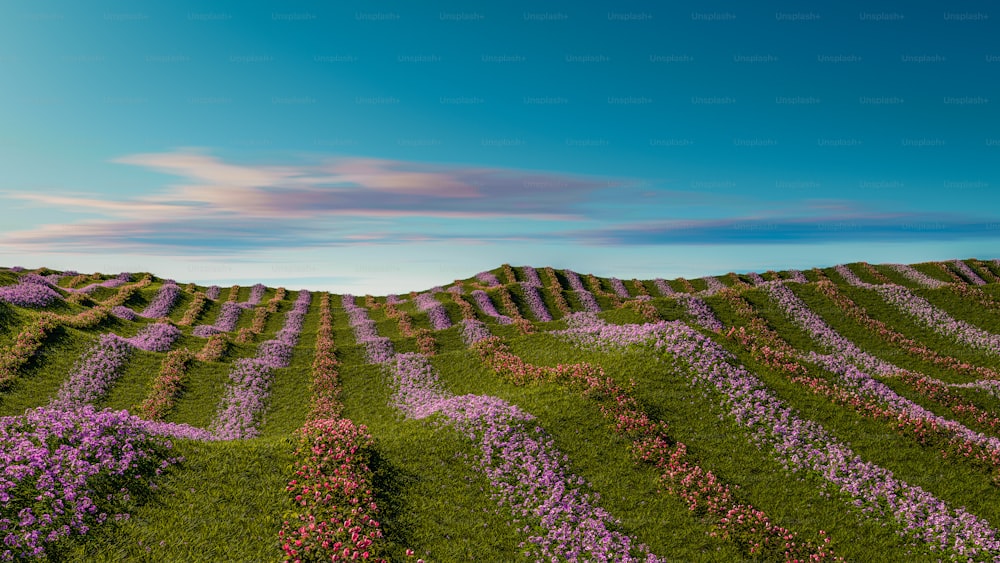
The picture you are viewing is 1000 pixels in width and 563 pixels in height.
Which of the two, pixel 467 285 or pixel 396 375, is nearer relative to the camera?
pixel 396 375

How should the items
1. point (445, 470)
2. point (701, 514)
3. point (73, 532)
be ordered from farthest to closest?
point (445, 470) → point (701, 514) → point (73, 532)

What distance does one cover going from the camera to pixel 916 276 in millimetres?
72875

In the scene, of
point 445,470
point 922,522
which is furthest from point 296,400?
point 922,522

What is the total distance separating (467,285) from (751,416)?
6171 centimetres

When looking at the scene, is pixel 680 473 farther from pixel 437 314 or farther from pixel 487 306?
pixel 487 306

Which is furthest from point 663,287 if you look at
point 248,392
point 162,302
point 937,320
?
point 162,302

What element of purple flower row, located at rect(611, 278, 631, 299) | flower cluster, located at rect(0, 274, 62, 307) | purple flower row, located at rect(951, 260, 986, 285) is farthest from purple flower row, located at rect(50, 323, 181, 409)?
purple flower row, located at rect(951, 260, 986, 285)

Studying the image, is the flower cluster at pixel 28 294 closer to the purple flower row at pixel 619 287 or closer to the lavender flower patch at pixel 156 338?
the lavender flower patch at pixel 156 338

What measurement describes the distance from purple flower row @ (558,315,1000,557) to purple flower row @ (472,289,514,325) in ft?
79.6

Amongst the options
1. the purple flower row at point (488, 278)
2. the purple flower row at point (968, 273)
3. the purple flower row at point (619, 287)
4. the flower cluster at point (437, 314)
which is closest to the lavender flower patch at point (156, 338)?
the flower cluster at point (437, 314)

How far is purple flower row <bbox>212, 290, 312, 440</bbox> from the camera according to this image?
2844 cm

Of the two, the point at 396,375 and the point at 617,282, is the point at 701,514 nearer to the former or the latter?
the point at 396,375

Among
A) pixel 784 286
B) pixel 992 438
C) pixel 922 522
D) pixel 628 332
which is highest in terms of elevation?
pixel 784 286

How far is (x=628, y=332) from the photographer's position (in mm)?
32594
